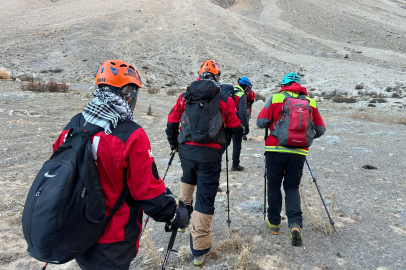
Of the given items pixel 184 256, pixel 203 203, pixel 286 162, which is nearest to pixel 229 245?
pixel 184 256

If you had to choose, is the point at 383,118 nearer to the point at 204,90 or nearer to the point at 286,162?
the point at 286,162

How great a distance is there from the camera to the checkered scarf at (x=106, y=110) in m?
1.74

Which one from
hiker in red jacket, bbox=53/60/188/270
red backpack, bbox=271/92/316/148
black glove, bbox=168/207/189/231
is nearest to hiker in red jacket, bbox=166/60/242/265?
red backpack, bbox=271/92/316/148

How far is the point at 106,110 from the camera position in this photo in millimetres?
1795

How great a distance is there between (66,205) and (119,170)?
37 centimetres

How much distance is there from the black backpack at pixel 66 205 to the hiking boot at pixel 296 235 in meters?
2.68

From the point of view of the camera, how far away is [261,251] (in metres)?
3.60

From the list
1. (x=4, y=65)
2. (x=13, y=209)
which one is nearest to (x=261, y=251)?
(x=13, y=209)

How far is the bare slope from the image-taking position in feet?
115

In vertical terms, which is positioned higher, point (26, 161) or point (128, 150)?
point (128, 150)

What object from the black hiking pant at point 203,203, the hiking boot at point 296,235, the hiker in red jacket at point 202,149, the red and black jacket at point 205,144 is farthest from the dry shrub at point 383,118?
the black hiking pant at point 203,203

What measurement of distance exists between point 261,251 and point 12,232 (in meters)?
3.38

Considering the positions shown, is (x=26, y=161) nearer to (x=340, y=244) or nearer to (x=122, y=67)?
(x=122, y=67)

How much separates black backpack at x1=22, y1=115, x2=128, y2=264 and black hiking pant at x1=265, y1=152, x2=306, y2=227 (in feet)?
8.72
